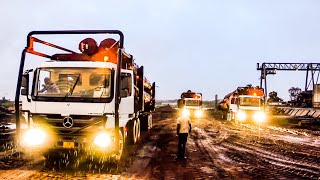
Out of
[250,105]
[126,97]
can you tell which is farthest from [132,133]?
[250,105]

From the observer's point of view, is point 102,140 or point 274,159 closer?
point 102,140

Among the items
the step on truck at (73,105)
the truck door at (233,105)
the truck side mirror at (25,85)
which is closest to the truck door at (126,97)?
the step on truck at (73,105)

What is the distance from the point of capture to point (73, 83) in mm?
9875

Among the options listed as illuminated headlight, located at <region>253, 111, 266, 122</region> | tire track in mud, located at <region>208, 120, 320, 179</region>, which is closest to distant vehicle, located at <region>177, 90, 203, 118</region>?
illuminated headlight, located at <region>253, 111, 266, 122</region>

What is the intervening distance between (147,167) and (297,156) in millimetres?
6143

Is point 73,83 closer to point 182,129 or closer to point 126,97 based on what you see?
point 126,97

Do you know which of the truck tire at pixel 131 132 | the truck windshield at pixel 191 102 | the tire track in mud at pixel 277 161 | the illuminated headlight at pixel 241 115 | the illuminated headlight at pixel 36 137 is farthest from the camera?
the truck windshield at pixel 191 102

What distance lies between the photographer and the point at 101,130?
31.0ft

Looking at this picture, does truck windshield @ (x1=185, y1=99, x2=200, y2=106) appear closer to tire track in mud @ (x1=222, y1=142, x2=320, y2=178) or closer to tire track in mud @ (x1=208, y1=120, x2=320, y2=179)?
tire track in mud @ (x1=208, y1=120, x2=320, y2=179)

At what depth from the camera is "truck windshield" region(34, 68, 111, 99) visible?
972cm

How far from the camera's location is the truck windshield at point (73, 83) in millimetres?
9719

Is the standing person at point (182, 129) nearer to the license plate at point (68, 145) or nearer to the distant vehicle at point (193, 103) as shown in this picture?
the license plate at point (68, 145)

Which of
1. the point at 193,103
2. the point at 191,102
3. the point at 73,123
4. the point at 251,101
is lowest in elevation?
the point at 73,123

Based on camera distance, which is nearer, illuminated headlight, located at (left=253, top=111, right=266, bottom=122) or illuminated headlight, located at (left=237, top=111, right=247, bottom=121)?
illuminated headlight, located at (left=253, top=111, right=266, bottom=122)
